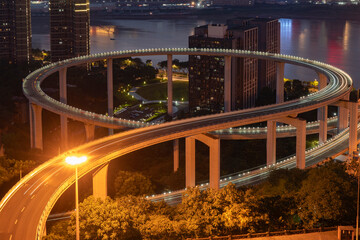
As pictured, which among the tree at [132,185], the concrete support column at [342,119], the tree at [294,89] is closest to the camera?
the tree at [132,185]

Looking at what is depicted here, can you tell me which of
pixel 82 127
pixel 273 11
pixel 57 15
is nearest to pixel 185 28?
pixel 273 11

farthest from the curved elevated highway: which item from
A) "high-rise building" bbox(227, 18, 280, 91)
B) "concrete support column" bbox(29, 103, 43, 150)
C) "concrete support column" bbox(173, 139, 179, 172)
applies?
"high-rise building" bbox(227, 18, 280, 91)

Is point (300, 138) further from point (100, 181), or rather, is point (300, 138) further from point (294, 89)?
point (294, 89)

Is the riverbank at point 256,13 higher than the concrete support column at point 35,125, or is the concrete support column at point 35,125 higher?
the riverbank at point 256,13

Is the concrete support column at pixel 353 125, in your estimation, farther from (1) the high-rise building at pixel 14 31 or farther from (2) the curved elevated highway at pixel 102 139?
(1) the high-rise building at pixel 14 31

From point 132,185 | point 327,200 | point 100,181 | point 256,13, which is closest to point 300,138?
point 132,185

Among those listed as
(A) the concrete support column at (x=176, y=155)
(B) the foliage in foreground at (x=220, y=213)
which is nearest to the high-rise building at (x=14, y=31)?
(A) the concrete support column at (x=176, y=155)

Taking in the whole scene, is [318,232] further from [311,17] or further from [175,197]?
[311,17]
